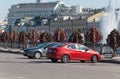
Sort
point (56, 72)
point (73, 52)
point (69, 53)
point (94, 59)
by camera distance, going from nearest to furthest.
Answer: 1. point (56, 72)
2. point (69, 53)
3. point (73, 52)
4. point (94, 59)

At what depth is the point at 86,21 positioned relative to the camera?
A: 522 feet

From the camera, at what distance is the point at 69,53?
3412 centimetres

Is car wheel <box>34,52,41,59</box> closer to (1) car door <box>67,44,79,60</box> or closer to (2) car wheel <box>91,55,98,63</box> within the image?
(1) car door <box>67,44,79,60</box>

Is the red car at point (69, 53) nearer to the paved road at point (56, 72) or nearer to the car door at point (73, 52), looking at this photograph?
the car door at point (73, 52)

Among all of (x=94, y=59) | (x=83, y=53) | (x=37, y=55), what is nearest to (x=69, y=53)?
(x=83, y=53)

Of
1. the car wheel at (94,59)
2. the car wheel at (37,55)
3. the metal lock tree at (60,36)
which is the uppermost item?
the metal lock tree at (60,36)

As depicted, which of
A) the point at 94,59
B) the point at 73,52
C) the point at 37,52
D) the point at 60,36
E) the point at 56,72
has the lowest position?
the point at 56,72

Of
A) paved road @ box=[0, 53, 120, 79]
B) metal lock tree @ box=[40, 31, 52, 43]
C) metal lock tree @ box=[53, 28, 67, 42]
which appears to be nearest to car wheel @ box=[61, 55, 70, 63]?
paved road @ box=[0, 53, 120, 79]

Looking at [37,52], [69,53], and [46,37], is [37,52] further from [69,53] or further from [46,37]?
[46,37]

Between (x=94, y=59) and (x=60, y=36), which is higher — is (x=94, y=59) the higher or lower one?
the lower one

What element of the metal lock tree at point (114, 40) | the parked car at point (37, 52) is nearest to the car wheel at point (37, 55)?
the parked car at point (37, 52)

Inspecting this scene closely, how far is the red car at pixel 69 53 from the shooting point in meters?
33.9

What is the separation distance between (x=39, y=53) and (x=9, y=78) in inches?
905

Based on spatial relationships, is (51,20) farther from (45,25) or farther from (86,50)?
(86,50)
